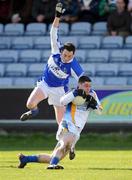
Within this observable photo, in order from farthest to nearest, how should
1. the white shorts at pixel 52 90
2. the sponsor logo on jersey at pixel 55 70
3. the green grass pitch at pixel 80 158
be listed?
the white shorts at pixel 52 90 < the sponsor logo on jersey at pixel 55 70 < the green grass pitch at pixel 80 158

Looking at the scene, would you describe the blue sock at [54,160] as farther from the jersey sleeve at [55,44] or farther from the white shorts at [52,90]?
the white shorts at [52,90]

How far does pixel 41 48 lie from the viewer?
77.8 ft

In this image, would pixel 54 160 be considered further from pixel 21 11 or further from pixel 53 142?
pixel 21 11

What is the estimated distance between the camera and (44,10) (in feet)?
79.7

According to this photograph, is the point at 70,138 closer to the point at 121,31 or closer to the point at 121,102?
the point at 121,102

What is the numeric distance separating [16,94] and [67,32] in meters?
3.45

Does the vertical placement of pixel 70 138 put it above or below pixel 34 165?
above

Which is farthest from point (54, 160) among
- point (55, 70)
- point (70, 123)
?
point (55, 70)

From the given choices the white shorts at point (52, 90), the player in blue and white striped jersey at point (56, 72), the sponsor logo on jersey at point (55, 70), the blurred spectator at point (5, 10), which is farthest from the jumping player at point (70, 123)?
the blurred spectator at point (5, 10)

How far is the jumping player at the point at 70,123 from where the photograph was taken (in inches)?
505

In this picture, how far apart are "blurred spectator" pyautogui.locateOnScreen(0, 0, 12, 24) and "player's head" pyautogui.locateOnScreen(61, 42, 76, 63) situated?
35.7ft

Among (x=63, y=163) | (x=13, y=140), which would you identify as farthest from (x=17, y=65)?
(x=63, y=163)

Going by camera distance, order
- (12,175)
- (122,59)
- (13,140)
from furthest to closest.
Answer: (122,59)
(13,140)
(12,175)

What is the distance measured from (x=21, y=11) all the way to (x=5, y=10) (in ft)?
1.66
